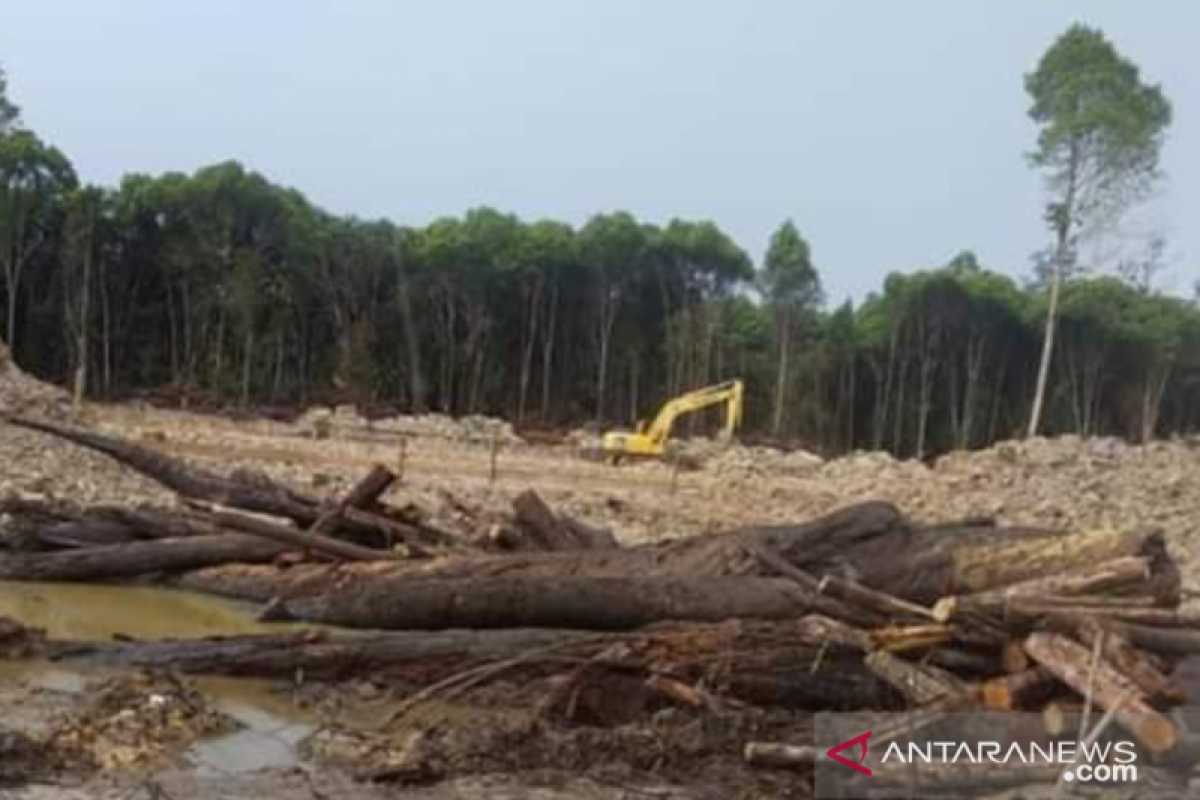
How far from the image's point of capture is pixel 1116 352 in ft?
142

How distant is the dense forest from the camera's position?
1601 inches

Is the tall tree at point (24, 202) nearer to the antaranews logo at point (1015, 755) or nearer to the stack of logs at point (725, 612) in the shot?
the stack of logs at point (725, 612)

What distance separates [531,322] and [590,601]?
118 feet

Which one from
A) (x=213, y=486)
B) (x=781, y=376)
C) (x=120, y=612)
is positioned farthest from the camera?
(x=781, y=376)

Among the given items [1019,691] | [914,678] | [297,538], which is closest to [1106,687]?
[1019,691]

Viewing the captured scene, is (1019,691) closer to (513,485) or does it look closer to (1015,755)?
(1015,755)

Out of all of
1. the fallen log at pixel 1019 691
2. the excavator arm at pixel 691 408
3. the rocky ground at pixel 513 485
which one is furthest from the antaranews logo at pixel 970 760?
the excavator arm at pixel 691 408

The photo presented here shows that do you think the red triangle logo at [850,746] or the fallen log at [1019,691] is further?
the fallen log at [1019,691]

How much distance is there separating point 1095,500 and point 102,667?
53.0ft

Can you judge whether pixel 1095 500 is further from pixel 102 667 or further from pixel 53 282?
pixel 53 282

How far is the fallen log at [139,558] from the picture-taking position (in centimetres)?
1169

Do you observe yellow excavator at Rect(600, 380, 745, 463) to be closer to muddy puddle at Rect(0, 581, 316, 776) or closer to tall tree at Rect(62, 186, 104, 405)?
tall tree at Rect(62, 186, 104, 405)

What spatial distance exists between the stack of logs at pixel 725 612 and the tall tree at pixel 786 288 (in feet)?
110

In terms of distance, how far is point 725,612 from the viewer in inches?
342
